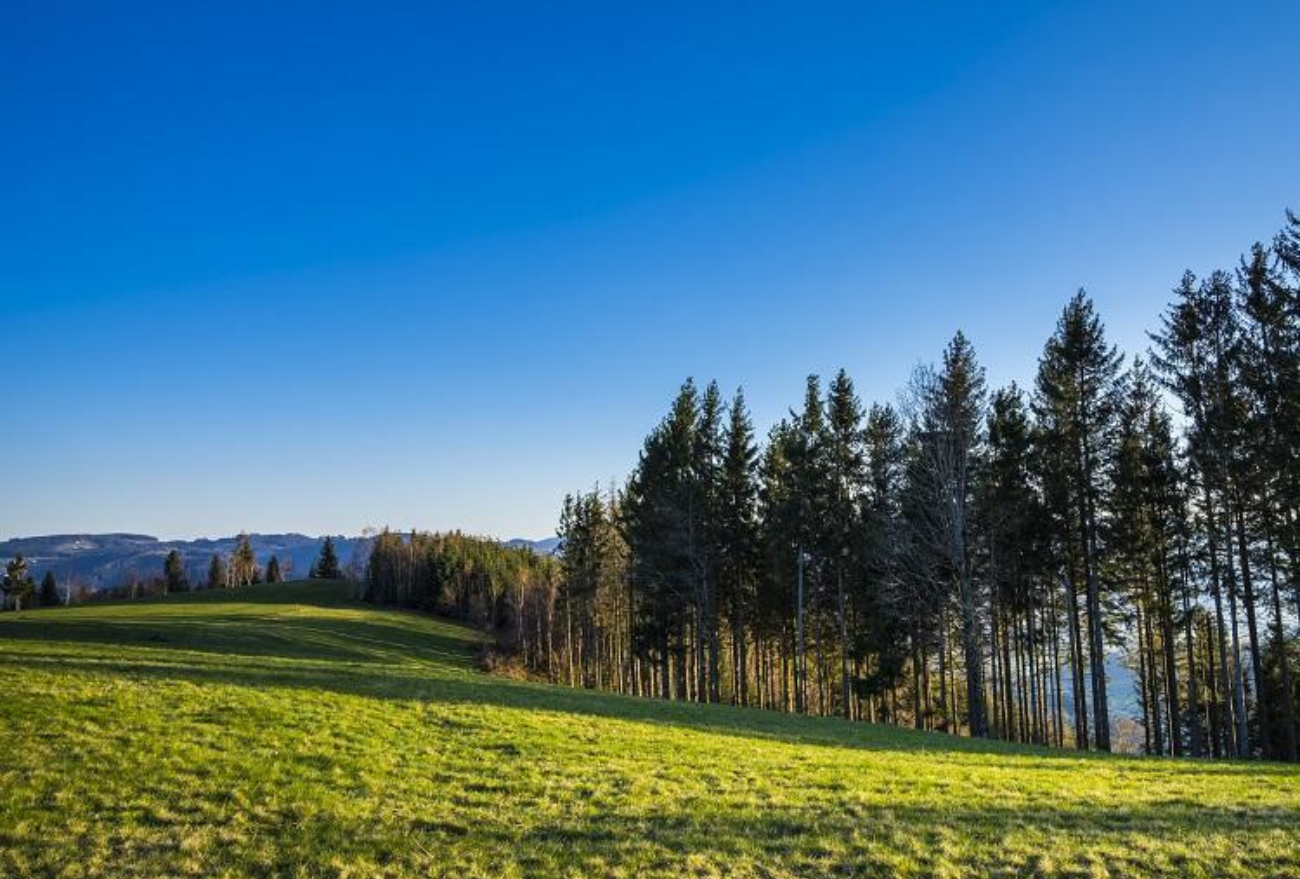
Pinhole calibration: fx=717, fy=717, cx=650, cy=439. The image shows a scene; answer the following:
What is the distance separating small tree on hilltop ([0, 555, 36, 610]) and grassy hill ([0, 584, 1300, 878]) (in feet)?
369

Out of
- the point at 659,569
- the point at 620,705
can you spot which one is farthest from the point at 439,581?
the point at 620,705

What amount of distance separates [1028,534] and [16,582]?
133 m

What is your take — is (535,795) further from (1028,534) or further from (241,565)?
(241,565)

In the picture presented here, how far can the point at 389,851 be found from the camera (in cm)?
875

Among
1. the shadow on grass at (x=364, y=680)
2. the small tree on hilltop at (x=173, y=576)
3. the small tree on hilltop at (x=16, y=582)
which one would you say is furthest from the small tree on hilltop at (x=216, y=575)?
the shadow on grass at (x=364, y=680)

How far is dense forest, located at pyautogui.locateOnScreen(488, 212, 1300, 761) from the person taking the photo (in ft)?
80.4

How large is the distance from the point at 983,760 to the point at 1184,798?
5086 mm

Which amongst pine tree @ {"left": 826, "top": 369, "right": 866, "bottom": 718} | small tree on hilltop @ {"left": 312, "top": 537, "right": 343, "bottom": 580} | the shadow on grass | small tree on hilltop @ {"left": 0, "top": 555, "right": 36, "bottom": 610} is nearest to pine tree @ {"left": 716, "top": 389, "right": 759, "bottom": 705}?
pine tree @ {"left": 826, "top": 369, "right": 866, "bottom": 718}

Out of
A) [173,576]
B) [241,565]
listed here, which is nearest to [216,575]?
[241,565]

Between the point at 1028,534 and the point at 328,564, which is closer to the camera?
the point at 1028,534

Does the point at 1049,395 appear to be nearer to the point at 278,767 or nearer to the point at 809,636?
the point at 809,636

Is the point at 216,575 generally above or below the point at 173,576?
below

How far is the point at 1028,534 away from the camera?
31.1 metres

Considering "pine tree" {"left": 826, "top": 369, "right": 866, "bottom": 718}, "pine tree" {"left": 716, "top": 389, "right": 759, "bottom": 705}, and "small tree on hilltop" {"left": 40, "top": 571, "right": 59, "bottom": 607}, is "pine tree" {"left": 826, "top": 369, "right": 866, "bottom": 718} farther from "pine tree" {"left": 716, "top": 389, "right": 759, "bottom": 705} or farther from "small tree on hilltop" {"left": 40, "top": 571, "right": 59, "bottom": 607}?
"small tree on hilltop" {"left": 40, "top": 571, "right": 59, "bottom": 607}
